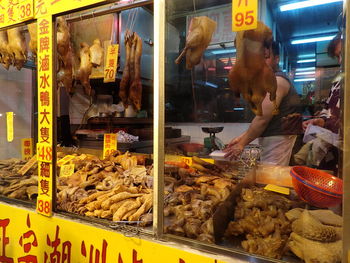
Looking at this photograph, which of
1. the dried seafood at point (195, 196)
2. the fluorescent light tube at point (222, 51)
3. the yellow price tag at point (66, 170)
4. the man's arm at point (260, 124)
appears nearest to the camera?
the dried seafood at point (195, 196)

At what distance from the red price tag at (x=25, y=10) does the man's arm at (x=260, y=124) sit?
234cm

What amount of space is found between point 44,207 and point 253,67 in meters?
1.81

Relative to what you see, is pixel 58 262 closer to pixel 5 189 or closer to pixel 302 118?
pixel 5 189

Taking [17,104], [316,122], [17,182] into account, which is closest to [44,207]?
[17,182]

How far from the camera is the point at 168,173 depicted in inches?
91.5

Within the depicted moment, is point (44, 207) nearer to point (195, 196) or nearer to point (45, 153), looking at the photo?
point (45, 153)

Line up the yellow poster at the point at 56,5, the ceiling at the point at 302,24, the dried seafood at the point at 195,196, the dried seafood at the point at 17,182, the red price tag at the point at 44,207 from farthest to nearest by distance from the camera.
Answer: the ceiling at the point at 302,24 → the dried seafood at the point at 17,182 → the red price tag at the point at 44,207 → the yellow poster at the point at 56,5 → the dried seafood at the point at 195,196

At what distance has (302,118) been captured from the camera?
133 inches

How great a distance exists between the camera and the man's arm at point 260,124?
335 cm

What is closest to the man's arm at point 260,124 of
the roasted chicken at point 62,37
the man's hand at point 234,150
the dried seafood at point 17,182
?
the man's hand at point 234,150

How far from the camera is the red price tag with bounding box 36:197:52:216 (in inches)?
79.7

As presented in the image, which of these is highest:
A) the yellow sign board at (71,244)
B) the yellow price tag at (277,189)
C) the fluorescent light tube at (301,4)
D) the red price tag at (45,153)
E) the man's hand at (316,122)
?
the fluorescent light tube at (301,4)

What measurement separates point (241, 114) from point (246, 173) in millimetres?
1946

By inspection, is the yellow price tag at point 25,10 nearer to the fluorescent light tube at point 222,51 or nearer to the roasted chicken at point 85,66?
the roasted chicken at point 85,66
